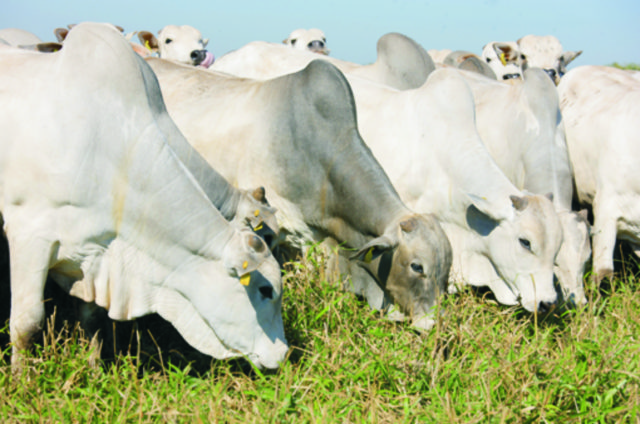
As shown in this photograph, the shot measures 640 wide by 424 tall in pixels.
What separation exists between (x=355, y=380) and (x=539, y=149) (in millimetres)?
2609

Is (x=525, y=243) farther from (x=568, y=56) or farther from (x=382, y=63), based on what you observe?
(x=568, y=56)

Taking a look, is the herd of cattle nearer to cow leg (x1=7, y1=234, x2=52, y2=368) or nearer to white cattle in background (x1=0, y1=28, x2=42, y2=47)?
cow leg (x1=7, y1=234, x2=52, y2=368)

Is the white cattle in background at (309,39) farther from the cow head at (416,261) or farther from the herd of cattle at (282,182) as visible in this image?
the cow head at (416,261)

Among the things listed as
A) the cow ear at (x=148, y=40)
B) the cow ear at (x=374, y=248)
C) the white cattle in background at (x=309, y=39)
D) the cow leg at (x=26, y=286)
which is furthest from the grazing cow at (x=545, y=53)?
the cow leg at (x=26, y=286)

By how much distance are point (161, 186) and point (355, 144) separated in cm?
151

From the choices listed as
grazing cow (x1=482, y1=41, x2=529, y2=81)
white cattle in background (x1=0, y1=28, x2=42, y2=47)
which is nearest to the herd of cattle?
grazing cow (x1=482, y1=41, x2=529, y2=81)

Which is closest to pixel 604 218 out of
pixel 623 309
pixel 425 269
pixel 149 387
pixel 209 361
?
pixel 623 309

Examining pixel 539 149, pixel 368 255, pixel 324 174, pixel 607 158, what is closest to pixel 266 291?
pixel 368 255

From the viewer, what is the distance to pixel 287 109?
463 centimetres

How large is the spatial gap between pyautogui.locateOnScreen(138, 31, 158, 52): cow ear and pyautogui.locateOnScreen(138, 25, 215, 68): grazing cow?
0.46 m

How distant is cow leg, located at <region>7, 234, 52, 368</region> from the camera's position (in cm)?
322

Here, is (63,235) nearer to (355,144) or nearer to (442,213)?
(355,144)

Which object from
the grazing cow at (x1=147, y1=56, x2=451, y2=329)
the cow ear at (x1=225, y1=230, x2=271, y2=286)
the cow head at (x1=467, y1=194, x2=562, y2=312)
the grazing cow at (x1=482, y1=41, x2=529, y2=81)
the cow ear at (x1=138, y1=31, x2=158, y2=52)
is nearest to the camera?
the cow ear at (x1=225, y1=230, x2=271, y2=286)

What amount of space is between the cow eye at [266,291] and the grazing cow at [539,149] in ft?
7.48
